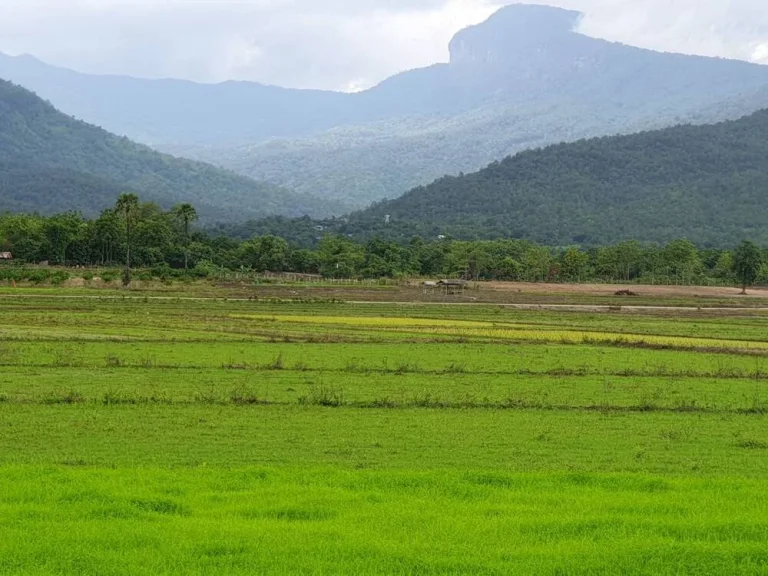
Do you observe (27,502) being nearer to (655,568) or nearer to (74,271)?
(655,568)

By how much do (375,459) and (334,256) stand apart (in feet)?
381

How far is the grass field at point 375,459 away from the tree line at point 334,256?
7915 cm

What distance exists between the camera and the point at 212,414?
19.9 meters

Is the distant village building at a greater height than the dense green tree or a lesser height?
lesser

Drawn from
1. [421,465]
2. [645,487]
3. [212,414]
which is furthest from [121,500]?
[212,414]

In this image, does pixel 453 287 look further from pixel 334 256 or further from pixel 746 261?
pixel 746 261

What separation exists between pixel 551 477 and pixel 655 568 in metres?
3.86

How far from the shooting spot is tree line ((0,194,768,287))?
11375 cm

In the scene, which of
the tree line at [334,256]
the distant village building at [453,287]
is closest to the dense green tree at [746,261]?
the tree line at [334,256]

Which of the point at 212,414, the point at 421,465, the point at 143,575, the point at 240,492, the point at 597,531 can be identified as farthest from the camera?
the point at 212,414

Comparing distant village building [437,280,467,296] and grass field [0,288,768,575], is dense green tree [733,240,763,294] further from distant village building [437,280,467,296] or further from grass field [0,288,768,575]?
grass field [0,288,768,575]

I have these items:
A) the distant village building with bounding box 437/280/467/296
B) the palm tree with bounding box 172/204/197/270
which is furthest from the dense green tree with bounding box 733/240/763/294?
the palm tree with bounding box 172/204/197/270

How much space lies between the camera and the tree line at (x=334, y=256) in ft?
373

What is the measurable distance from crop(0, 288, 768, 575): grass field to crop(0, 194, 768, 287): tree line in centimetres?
7915
